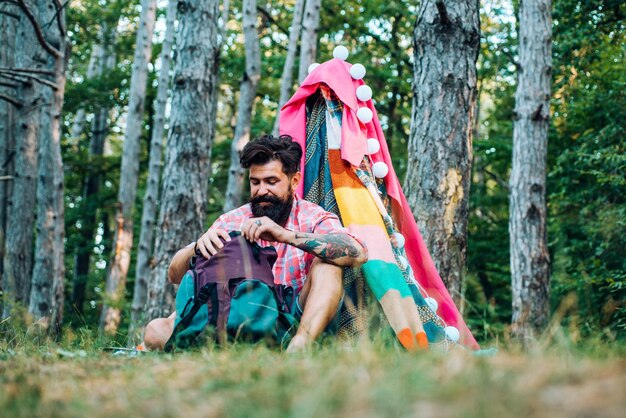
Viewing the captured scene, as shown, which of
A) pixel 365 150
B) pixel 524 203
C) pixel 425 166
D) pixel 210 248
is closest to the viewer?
pixel 210 248

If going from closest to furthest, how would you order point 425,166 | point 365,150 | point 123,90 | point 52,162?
point 365,150 < point 425,166 < point 52,162 < point 123,90

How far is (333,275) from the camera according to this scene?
4113 millimetres

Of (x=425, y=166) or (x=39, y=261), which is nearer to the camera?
(x=425, y=166)

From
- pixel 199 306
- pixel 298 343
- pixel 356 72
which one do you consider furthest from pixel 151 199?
pixel 298 343

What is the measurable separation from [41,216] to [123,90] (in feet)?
32.6

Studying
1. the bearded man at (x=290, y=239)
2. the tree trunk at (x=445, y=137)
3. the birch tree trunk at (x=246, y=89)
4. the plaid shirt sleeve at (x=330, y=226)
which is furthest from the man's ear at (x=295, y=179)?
the birch tree trunk at (x=246, y=89)

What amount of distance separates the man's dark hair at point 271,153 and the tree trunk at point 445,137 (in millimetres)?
1118

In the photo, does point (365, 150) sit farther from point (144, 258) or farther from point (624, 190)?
point (144, 258)

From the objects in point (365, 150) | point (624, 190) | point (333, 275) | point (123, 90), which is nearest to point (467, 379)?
point (333, 275)

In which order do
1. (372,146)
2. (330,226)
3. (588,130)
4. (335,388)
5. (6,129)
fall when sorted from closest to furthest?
(335,388)
(330,226)
(372,146)
(6,129)
(588,130)

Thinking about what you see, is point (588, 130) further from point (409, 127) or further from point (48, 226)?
point (48, 226)

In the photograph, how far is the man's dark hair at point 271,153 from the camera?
463 cm

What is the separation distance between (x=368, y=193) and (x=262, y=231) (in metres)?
1.01

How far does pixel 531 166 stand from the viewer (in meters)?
9.96
